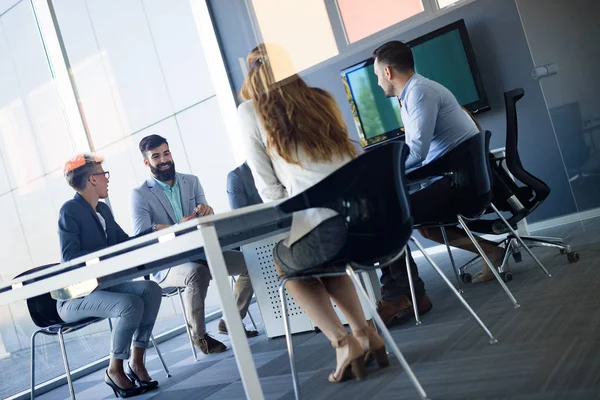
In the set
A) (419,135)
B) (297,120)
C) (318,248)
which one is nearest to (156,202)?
(419,135)

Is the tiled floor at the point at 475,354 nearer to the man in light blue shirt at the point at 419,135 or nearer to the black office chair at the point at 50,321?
the man in light blue shirt at the point at 419,135

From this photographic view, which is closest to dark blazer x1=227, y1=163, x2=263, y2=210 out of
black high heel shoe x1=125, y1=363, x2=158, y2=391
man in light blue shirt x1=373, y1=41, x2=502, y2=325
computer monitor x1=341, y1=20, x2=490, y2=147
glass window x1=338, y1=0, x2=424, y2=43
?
man in light blue shirt x1=373, y1=41, x2=502, y2=325

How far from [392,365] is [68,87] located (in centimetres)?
389

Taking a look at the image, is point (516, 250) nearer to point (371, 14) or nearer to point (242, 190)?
point (242, 190)

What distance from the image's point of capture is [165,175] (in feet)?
13.4

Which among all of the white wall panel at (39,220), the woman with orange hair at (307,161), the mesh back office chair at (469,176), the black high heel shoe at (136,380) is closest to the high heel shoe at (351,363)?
the woman with orange hair at (307,161)

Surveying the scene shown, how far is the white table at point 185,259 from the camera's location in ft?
5.87

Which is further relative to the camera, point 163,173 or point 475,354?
point 163,173

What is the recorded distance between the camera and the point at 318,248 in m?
2.11

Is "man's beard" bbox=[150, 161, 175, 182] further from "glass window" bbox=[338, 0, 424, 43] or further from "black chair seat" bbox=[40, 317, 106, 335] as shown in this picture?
"glass window" bbox=[338, 0, 424, 43]

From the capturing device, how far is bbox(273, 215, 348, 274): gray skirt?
81.0 inches

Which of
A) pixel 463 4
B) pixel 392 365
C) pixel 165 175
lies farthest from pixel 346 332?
pixel 463 4

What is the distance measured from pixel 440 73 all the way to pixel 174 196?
2.59m

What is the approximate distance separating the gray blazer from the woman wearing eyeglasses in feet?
1.32
